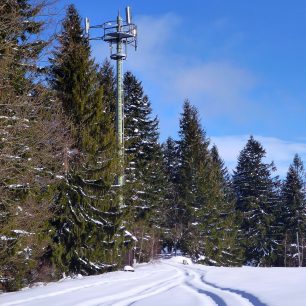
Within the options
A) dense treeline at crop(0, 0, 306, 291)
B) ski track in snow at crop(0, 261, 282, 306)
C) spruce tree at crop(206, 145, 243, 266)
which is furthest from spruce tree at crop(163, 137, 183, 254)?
ski track in snow at crop(0, 261, 282, 306)

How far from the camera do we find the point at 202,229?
42906 millimetres

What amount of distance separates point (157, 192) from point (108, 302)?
1119 inches

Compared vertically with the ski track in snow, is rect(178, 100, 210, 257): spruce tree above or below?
above

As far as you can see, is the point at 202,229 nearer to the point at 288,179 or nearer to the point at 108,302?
the point at 288,179

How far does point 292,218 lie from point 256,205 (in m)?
4.72

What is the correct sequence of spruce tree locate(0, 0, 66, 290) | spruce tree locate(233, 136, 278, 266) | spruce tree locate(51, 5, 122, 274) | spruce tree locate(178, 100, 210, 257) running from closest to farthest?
spruce tree locate(0, 0, 66, 290) < spruce tree locate(51, 5, 122, 274) < spruce tree locate(178, 100, 210, 257) < spruce tree locate(233, 136, 278, 266)

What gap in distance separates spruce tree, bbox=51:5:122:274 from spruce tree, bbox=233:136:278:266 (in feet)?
92.3

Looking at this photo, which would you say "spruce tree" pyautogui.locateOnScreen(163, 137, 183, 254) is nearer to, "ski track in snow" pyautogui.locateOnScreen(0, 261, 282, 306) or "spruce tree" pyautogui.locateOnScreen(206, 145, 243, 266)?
"spruce tree" pyautogui.locateOnScreen(206, 145, 243, 266)

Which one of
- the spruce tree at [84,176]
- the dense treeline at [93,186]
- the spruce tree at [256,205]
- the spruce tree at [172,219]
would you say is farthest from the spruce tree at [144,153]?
the spruce tree at [256,205]

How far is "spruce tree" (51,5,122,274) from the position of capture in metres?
20.6

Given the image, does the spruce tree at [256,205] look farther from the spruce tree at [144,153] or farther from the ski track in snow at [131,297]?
the ski track in snow at [131,297]

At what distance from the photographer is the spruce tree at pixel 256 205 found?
49.2m

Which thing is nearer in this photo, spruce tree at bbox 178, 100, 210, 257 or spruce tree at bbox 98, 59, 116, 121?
spruce tree at bbox 98, 59, 116, 121

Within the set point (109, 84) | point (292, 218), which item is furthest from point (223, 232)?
point (109, 84)
